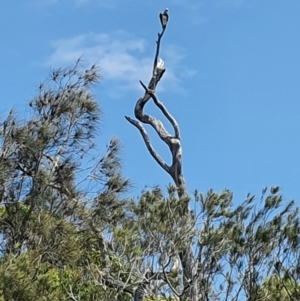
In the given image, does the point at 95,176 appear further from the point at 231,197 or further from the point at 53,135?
the point at 231,197

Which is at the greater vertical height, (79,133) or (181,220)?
(79,133)

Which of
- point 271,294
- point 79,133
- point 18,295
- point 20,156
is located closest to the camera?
point 18,295

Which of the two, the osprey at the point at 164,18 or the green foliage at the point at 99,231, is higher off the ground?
the osprey at the point at 164,18

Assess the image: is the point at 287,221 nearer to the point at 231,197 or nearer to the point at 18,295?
the point at 231,197

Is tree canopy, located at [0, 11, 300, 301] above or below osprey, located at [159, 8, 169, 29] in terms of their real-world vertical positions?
below

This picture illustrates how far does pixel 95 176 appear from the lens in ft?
32.8

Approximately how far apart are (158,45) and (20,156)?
2.08m

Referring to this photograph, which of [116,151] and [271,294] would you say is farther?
[116,151]

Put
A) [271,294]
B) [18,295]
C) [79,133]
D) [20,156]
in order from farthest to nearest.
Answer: [79,133], [20,156], [271,294], [18,295]

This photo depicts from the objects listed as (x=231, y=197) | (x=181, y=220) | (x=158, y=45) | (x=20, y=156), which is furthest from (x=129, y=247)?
(x=158, y=45)

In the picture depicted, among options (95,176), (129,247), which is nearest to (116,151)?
(95,176)

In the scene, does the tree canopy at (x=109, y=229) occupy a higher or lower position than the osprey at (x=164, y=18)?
lower

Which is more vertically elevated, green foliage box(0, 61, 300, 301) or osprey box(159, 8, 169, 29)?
osprey box(159, 8, 169, 29)

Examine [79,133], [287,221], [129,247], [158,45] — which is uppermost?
[158,45]
